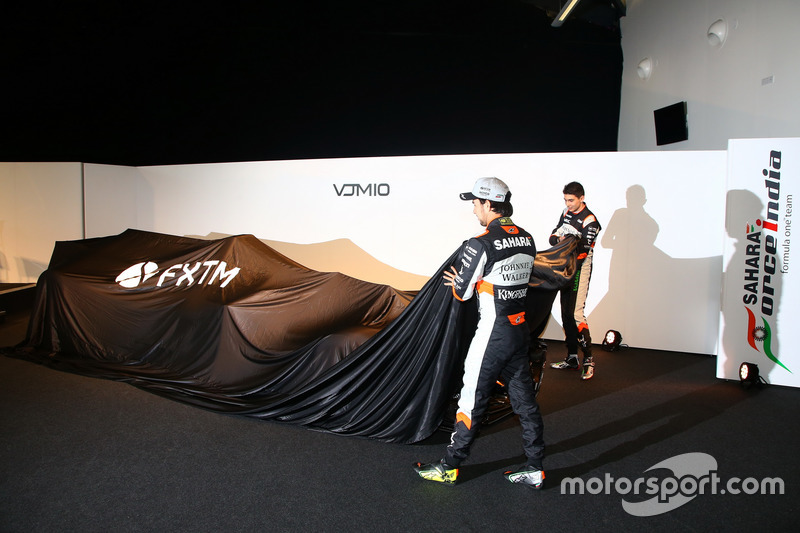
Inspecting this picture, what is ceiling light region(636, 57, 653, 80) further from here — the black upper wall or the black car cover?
the black car cover

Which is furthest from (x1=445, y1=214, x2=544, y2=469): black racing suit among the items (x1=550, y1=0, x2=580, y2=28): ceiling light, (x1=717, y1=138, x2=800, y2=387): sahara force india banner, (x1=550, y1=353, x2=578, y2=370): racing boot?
(x1=550, y1=0, x2=580, y2=28): ceiling light

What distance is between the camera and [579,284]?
4.58m

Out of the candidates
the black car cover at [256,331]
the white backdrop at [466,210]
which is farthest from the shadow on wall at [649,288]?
the black car cover at [256,331]

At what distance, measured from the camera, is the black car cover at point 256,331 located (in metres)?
3.10

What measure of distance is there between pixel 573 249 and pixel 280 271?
2.38 meters

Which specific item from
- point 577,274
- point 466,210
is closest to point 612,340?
point 577,274

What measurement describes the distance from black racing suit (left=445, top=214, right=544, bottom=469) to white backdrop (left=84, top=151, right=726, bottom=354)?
3.03m

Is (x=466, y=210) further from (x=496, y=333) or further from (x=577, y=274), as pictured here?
(x=496, y=333)

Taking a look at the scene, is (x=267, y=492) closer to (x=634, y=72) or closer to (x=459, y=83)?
(x=459, y=83)

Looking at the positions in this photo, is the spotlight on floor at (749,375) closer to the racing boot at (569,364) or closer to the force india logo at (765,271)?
the force india logo at (765,271)

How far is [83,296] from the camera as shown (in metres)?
4.61

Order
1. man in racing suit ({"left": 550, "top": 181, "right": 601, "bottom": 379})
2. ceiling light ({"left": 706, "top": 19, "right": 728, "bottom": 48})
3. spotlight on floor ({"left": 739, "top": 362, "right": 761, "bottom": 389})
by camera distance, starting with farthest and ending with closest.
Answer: ceiling light ({"left": 706, "top": 19, "right": 728, "bottom": 48})
man in racing suit ({"left": 550, "top": 181, "right": 601, "bottom": 379})
spotlight on floor ({"left": 739, "top": 362, "right": 761, "bottom": 389})

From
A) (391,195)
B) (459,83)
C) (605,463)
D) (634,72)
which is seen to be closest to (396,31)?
(459,83)

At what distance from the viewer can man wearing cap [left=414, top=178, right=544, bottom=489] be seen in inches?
101
